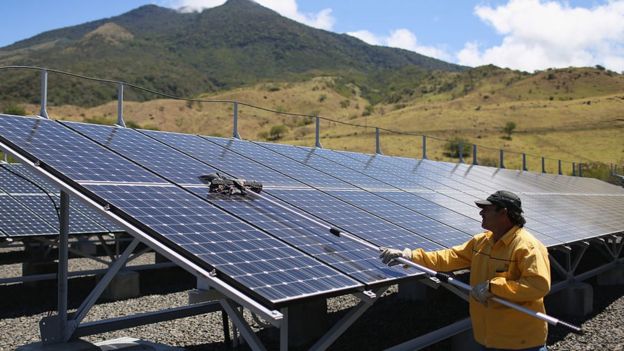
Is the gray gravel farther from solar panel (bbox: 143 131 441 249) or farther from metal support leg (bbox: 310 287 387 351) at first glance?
metal support leg (bbox: 310 287 387 351)

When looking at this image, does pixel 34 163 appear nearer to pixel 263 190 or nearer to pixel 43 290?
pixel 263 190

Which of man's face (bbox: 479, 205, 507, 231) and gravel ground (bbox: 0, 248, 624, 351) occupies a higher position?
man's face (bbox: 479, 205, 507, 231)

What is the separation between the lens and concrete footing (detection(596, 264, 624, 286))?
18.0m

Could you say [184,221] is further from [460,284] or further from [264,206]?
[460,284]

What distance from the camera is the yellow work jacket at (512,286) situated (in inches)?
210

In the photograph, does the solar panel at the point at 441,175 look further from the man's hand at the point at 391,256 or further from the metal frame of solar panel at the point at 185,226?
the metal frame of solar panel at the point at 185,226

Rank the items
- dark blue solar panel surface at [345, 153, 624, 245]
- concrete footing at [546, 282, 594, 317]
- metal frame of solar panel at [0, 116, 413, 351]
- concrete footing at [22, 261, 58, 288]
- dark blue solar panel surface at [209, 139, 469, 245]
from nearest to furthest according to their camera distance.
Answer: metal frame of solar panel at [0, 116, 413, 351]
dark blue solar panel surface at [209, 139, 469, 245]
dark blue solar panel surface at [345, 153, 624, 245]
concrete footing at [546, 282, 594, 317]
concrete footing at [22, 261, 58, 288]

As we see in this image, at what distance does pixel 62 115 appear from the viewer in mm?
86375

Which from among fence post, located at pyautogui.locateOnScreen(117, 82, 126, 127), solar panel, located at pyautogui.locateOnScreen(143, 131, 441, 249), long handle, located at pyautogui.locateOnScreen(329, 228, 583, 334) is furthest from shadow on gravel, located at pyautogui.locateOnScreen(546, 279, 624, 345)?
fence post, located at pyautogui.locateOnScreen(117, 82, 126, 127)

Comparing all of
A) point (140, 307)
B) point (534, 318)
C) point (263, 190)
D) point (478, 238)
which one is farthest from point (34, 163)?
point (140, 307)

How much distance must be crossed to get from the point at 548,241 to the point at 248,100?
107m

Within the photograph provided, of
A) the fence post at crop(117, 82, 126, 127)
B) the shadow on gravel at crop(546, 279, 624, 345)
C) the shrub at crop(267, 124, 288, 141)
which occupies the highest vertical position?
the shrub at crop(267, 124, 288, 141)

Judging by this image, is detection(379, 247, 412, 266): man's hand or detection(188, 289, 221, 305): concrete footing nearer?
detection(188, 289, 221, 305): concrete footing

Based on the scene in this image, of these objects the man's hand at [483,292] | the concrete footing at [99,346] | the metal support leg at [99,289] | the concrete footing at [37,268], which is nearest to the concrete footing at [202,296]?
the metal support leg at [99,289]
